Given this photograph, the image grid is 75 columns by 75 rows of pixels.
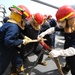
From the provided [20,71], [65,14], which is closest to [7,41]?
[65,14]

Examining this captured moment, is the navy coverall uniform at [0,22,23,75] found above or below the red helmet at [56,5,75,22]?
below

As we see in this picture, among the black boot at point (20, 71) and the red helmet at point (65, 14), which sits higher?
the red helmet at point (65, 14)

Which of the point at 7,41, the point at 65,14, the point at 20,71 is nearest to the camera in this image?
the point at 65,14

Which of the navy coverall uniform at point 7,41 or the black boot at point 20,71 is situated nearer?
the navy coverall uniform at point 7,41

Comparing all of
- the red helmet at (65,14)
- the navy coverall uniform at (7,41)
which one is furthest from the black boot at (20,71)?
the red helmet at (65,14)

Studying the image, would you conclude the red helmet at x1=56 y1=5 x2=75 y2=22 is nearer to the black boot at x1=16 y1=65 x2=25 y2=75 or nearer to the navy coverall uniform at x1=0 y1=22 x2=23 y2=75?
the navy coverall uniform at x1=0 y1=22 x2=23 y2=75

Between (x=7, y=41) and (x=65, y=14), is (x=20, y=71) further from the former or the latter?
(x=65, y=14)

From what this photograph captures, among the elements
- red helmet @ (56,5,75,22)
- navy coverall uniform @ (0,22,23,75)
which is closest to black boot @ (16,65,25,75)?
navy coverall uniform @ (0,22,23,75)

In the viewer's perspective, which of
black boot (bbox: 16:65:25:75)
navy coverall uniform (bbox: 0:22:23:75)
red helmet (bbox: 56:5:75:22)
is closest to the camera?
red helmet (bbox: 56:5:75:22)

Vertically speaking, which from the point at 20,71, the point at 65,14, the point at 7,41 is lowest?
the point at 20,71

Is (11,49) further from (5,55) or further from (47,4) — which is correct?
(47,4)

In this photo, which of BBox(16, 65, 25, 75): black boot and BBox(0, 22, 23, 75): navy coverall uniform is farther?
BBox(16, 65, 25, 75): black boot

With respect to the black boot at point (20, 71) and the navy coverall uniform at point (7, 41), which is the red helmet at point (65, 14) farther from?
the black boot at point (20, 71)

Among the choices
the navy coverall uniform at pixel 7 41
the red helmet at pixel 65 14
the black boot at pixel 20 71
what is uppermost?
the red helmet at pixel 65 14
